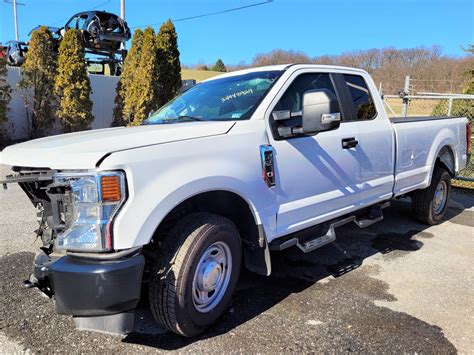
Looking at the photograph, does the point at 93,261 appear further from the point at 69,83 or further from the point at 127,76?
the point at 127,76

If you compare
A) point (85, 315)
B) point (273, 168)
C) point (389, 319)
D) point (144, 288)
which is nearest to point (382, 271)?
point (389, 319)

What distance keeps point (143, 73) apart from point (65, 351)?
36.9ft

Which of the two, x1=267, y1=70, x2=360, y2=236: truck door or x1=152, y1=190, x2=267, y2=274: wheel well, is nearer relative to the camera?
x1=152, y1=190, x2=267, y2=274: wheel well

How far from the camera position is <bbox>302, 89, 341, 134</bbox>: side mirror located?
3.42m

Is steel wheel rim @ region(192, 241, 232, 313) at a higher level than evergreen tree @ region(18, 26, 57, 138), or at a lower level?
lower

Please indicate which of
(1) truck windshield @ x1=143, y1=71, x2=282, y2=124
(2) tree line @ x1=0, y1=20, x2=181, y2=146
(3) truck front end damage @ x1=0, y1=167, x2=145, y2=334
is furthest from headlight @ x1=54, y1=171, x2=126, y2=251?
(2) tree line @ x1=0, y1=20, x2=181, y2=146

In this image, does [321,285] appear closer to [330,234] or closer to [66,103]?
[330,234]

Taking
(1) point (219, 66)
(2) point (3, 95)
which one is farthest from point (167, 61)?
(1) point (219, 66)

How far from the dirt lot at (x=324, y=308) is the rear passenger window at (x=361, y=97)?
1589 mm

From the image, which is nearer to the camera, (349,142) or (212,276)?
(212,276)

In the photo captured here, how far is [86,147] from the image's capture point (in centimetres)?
269

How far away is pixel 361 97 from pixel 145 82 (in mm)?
9549

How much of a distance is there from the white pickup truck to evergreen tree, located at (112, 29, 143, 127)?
9.55 meters

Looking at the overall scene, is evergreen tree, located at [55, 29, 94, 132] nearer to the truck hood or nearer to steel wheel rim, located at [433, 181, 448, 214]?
steel wheel rim, located at [433, 181, 448, 214]
